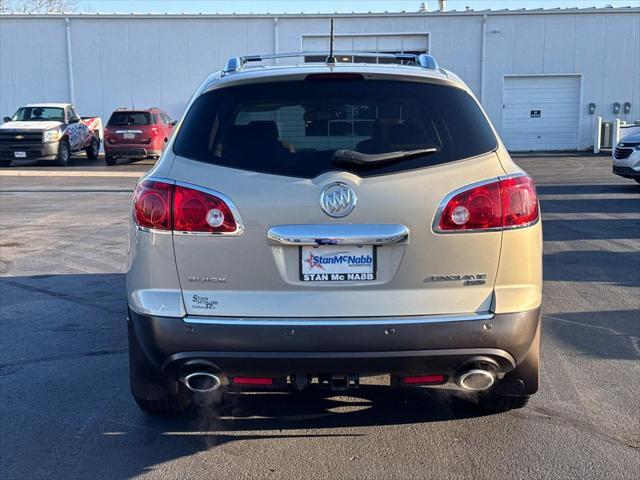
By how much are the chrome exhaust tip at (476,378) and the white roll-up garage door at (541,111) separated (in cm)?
2741

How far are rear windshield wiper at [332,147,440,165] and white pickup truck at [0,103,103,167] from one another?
22.2 meters

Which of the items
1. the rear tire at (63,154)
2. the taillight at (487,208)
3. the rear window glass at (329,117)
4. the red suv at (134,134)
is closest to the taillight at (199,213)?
the rear window glass at (329,117)

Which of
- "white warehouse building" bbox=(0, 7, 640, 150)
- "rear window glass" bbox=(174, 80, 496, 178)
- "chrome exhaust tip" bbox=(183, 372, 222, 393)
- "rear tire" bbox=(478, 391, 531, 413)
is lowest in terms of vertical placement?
"rear tire" bbox=(478, 391, 531, 413)

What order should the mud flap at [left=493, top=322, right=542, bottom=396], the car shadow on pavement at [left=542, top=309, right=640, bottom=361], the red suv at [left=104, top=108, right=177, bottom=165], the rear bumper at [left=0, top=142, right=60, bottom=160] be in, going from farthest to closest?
the red suv at [left=104, top=108, right=177, bottom=165] → the rear bumper at [left=0, top=142, right=60, bottom=160] → the car shadow on pavement at [left=542, top=309, right=640, bottom=361] → the mud flap at [left=493, top=322, right=542, bottom=396]

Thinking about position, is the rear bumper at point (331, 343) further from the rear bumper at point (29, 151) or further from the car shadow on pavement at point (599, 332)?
the rear bumper at point (29, 151)

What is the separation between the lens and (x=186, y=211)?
3516mm

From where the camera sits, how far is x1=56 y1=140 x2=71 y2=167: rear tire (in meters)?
24.7

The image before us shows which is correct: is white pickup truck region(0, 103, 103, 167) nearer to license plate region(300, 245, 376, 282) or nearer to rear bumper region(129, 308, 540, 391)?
rear bumper region(129, 308, 540, 391)

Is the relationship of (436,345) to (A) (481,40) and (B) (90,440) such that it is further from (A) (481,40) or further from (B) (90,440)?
(A) (481,40)

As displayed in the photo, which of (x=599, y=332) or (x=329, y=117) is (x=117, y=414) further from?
(x=599, y=332)

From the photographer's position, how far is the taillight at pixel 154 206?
140 inches

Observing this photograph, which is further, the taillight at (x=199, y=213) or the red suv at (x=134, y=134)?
the red suv at (x=134, y=134)

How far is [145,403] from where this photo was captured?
4234mm

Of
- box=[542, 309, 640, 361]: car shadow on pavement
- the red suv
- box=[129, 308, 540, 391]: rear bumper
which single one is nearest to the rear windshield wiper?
box=[129, 308, 540, 391]: rear bumper
